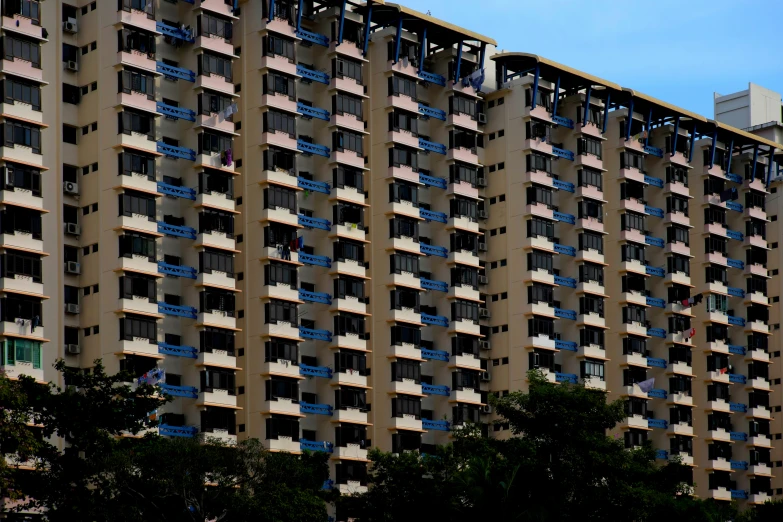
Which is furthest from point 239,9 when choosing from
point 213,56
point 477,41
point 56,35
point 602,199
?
point 602,199

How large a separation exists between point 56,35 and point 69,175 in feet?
31.0

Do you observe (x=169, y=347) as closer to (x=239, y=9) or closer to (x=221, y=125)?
(x=221, y=125)

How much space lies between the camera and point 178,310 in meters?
108

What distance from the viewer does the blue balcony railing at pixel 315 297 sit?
380ft

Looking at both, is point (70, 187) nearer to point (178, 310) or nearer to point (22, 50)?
point (22, 50)

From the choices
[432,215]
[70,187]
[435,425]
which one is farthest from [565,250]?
[70,187]

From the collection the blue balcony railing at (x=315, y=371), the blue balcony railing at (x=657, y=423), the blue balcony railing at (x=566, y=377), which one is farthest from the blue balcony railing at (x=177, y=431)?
the blue balcony railing at (x=657, y=423)

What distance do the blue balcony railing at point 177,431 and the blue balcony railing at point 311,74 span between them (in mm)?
27984

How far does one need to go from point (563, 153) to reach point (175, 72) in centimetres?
3896

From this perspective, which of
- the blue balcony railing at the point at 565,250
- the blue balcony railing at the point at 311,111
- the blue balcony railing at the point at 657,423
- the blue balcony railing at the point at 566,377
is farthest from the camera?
the blue balcony railing at the point at 657,423

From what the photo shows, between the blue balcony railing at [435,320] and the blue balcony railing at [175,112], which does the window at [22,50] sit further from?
the blue balcony railing at [435,320]

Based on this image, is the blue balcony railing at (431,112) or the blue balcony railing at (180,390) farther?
the blue balcony railing at (431,112)

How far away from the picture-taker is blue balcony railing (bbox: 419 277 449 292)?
124500 mm

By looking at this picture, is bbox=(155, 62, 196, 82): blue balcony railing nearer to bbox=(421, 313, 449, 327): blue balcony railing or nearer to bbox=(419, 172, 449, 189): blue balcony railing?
bbox=(419, 172, 449, 189): blue balcony railing
